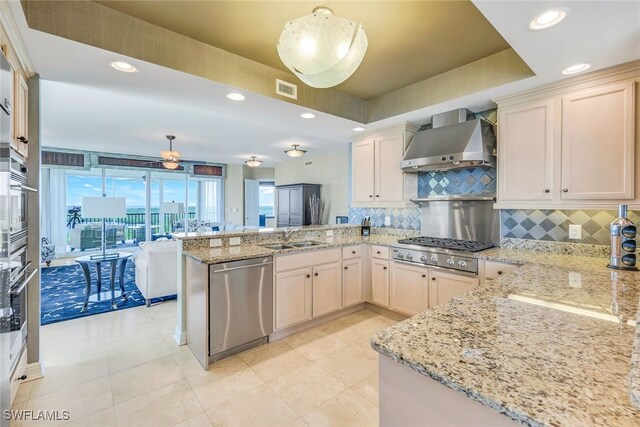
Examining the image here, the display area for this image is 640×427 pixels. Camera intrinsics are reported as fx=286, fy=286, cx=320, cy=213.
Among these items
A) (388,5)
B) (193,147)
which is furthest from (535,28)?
(193,147)

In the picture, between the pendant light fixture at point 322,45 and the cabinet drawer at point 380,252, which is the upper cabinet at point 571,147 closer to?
the cabinet drawer at point 380,252

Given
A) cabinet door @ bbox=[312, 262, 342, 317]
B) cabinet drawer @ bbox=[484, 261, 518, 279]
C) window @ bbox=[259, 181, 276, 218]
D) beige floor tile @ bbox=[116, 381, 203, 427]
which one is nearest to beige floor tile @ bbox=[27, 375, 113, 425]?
beige floor tile @ bbox=[116, 381, 203, 427]

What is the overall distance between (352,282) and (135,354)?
2.35 metres

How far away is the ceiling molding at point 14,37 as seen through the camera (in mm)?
1604

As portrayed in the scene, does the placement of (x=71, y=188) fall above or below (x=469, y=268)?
above

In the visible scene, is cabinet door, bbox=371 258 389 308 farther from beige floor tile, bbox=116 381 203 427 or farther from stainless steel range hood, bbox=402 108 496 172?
beige floor tile, bbox=116 381 203 427

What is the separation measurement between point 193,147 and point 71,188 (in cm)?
340

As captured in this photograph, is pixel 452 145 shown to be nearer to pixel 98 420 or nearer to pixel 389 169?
pixel 389 169

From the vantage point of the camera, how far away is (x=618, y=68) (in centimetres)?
216

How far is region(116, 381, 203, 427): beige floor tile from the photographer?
185 centimetres

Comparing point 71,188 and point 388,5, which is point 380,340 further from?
point 71,188

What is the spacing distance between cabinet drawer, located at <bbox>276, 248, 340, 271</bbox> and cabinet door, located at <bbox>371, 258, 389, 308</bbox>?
21.3 inches

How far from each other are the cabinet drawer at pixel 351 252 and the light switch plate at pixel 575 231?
2082 millimetres

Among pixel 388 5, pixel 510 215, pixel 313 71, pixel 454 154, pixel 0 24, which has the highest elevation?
pixel 388 5
